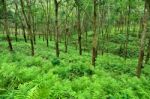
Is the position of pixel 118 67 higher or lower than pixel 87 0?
lower

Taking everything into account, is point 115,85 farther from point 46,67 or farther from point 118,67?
point 118,67

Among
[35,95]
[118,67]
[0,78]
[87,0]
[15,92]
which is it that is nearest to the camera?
[35,95]

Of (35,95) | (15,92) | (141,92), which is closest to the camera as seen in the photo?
(35,95)

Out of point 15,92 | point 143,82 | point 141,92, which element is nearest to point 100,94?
point 141,92

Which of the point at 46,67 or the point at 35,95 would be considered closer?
the point at 35,95

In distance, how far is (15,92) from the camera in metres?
9.46

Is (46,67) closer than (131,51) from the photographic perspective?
Yes

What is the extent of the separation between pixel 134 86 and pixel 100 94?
3.61 meters

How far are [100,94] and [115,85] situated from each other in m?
2.25

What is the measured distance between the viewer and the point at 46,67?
657 inches

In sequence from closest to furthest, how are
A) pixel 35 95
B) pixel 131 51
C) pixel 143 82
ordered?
1. pixel 35 95
2. pixel 143 82
3. pixel 131 51

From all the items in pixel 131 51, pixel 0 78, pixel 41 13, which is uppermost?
pixel 41 13

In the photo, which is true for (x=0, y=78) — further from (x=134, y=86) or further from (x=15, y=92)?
(x=134, y=86)

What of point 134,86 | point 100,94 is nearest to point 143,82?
point 134,86
